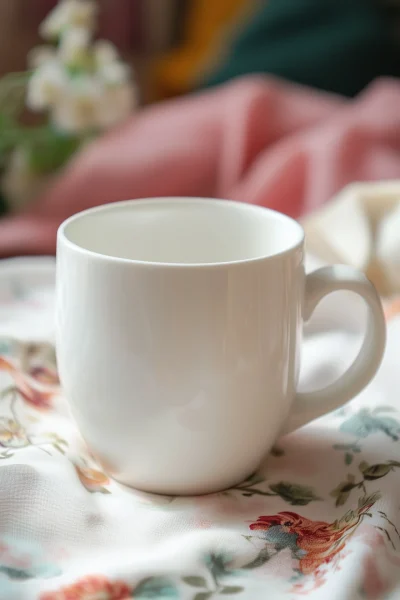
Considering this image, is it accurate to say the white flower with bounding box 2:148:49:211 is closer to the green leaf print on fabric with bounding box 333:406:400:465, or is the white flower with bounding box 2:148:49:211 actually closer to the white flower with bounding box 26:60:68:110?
the white flower with bounding box 26:60:68:110

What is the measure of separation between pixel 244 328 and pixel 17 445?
0.48ft

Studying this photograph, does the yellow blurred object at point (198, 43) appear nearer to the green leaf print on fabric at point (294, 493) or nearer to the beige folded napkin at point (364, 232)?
the beige folded napkin at point (364, 232)

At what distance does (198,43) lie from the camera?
169cm

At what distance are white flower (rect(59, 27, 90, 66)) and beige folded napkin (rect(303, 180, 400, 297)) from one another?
0.31 meters

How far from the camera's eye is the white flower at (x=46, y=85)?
778 millimetres

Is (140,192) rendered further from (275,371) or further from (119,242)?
(275,371)

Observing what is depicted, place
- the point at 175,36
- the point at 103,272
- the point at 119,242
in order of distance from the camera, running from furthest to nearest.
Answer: the point at 175,36
the point at 119,242
the point at 103,272

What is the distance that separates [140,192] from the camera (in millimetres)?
805

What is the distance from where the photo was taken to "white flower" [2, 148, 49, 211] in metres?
0.82

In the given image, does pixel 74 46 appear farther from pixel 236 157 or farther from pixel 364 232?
pixel 364 232

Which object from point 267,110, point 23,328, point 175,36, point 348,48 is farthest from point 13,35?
point 23,328

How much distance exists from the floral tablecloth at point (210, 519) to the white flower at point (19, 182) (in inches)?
14.6

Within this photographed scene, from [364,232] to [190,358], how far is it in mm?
330

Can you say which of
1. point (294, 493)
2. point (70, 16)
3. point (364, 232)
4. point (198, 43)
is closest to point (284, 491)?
point (294, 493)
